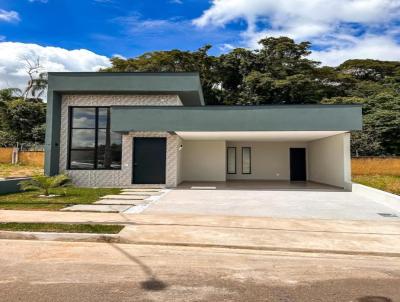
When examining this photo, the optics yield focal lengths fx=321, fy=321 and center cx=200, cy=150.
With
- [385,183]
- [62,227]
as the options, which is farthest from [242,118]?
[62,227]

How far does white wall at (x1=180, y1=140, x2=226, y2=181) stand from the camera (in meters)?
20.9

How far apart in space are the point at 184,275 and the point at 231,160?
18574 mm

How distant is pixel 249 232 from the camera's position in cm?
750

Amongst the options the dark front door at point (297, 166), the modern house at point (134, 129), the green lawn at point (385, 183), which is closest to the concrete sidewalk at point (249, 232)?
the modern house at point (134, 129)

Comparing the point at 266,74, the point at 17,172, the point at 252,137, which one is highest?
the point at 266,74

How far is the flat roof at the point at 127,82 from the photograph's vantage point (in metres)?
17.4

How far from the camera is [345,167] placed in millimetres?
15984

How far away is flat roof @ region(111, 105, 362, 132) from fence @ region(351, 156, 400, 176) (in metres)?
11.4

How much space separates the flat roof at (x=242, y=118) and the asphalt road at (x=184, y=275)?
9.28m

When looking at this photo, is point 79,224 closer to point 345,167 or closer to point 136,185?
point 136,185

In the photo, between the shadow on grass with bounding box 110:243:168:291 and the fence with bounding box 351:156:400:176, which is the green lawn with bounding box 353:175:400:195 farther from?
the shadow on grass with bounding box 110:243:168:291

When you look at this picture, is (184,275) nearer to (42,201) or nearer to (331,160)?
(42,201)

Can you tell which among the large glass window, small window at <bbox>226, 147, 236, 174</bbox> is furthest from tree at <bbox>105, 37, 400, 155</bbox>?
the large glass window

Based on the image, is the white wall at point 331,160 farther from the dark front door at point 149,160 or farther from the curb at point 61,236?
the curb at point 61,236
